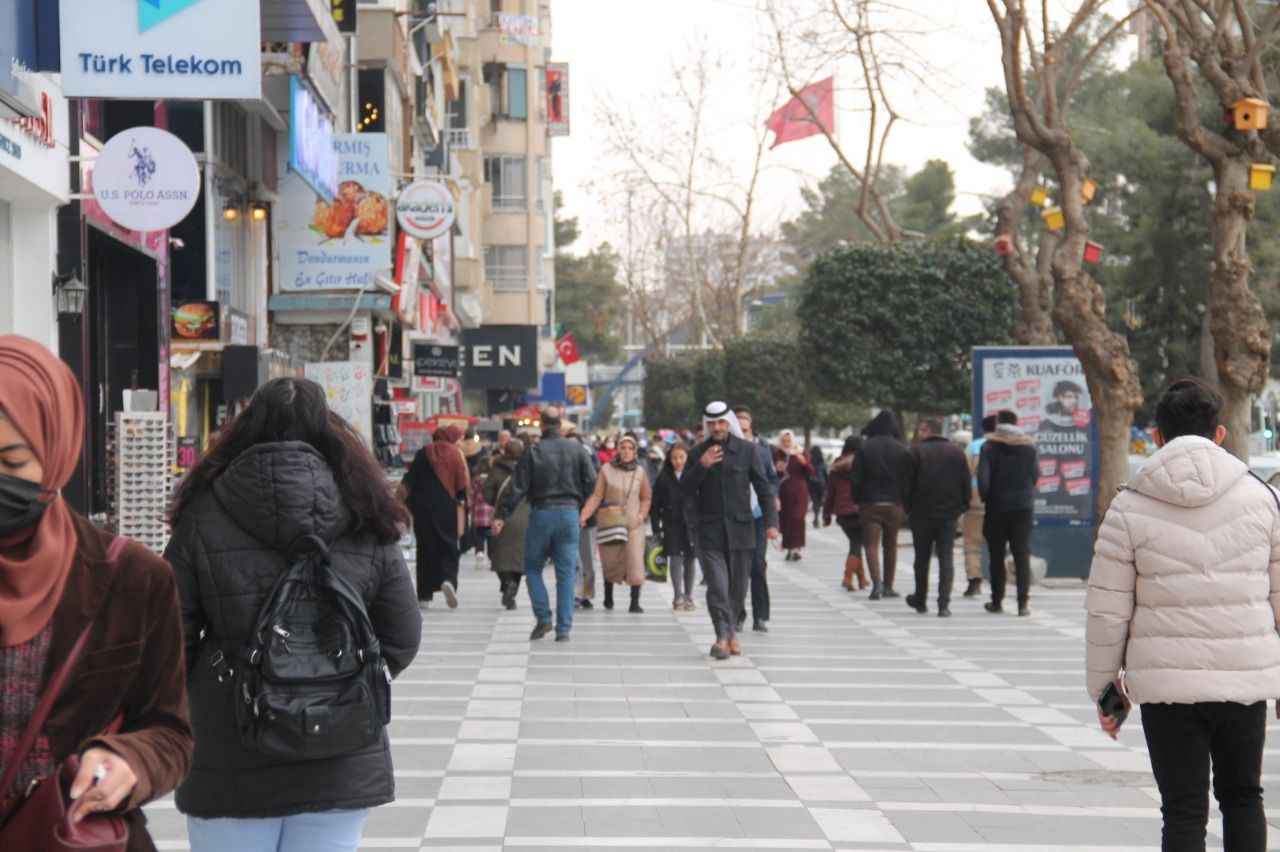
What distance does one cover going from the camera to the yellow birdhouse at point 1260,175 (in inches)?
835

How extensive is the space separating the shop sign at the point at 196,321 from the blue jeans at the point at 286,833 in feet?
57.9

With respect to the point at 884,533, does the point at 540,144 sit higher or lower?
higher

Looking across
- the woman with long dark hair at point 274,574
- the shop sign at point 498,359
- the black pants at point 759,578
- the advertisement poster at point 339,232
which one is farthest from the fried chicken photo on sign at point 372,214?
the shop sign at point 498,359

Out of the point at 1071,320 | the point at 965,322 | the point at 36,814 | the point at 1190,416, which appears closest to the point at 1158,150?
the point at 965,322

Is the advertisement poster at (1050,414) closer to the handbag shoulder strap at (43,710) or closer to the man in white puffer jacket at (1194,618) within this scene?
the man in white puffer jacket at (1194,618)

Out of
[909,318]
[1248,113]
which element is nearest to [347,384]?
[1248,113]

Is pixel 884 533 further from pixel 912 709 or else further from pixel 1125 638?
pixel 1125 638

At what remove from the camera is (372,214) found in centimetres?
2914

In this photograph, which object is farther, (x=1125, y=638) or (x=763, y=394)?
(x=763, y=394)

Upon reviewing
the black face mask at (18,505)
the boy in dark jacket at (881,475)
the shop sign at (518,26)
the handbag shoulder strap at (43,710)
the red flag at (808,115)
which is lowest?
the boy in dark jacket at (881,475)

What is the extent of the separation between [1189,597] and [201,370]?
19.5m

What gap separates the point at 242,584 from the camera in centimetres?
518

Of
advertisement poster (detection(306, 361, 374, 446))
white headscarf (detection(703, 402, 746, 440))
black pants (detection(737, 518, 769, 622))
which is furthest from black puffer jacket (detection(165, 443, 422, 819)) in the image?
advertisement poster (detection(306, 361, 374, 446))

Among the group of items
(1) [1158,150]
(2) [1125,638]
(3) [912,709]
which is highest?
(1) [1158,150]
